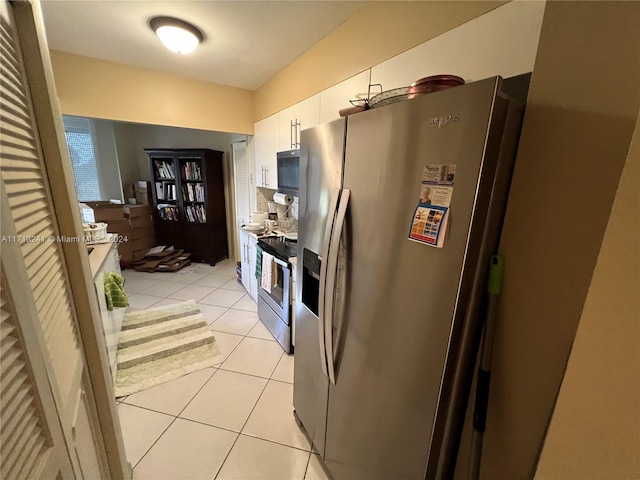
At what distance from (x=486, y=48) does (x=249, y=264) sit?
2.73 metres

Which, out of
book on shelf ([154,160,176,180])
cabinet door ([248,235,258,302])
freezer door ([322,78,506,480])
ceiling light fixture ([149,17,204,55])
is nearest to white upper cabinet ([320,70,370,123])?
freezer door ([322,78,506,480])

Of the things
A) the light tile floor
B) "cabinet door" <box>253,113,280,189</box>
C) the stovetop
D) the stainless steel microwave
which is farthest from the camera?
"cabinet door" <box>253,113,280,189</box>

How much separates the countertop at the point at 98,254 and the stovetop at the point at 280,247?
3.82 ft

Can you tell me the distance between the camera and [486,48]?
39.0 inches

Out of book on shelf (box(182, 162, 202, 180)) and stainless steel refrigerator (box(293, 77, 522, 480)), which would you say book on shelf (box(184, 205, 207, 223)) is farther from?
stainless steel refrigerator (box(293, 77, 522, 480))

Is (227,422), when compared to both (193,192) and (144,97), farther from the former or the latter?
(193,192)

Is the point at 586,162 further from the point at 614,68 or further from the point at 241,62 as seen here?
the point at 241,62

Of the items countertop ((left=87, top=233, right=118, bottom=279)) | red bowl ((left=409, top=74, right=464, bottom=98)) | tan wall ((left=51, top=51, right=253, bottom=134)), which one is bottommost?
countertop ((left=87, top=233, right=118, bottom=279))

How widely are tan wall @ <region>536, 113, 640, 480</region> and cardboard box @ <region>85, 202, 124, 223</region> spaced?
4884 millimetres

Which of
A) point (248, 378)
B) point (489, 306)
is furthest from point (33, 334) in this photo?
point (248, 378)

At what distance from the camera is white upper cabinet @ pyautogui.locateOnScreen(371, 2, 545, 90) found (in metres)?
0.87

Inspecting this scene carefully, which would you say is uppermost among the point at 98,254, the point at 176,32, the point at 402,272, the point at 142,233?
the point at 176,32

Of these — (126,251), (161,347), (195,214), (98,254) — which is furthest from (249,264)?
(126,251)

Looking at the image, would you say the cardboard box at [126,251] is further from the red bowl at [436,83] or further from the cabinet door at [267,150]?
the red bowl at [436,83]
